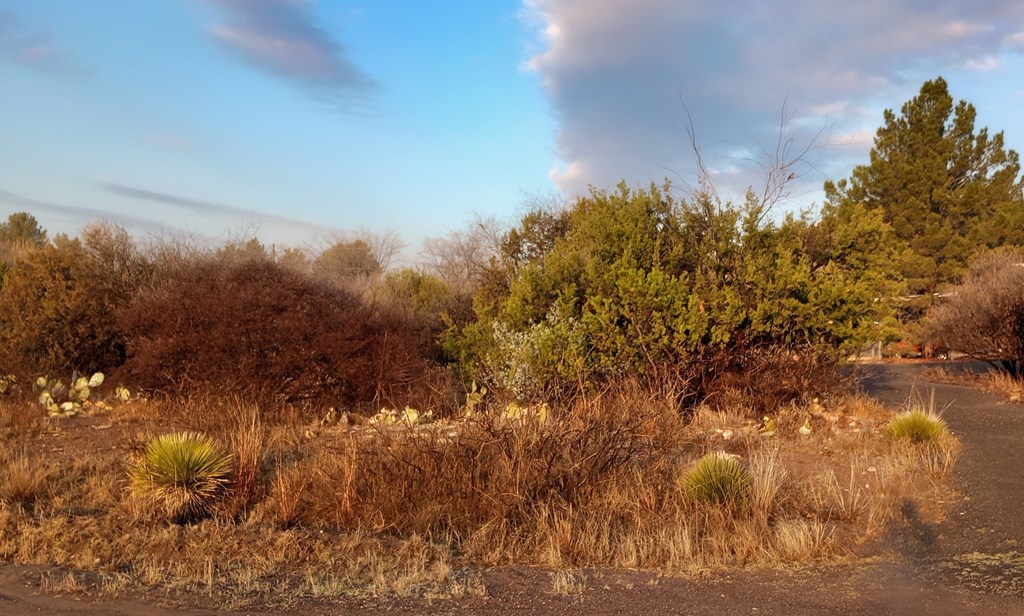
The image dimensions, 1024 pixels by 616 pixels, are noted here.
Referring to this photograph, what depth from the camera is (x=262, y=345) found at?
39.8ft

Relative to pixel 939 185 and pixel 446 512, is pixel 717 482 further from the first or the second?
pixel 939 185

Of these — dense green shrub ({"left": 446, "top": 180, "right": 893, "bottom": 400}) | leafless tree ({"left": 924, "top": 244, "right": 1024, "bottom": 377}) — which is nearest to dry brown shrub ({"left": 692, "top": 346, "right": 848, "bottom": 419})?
dense green shrub ({"left": 446, "top": 180, "right": 893, "bottom": 400})

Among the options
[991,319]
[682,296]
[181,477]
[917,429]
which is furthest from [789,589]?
[991,319]

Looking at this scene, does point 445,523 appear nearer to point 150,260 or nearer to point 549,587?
point 549,587

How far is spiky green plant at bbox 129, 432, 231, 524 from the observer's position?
7.12 m

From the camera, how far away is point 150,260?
54.3 feet

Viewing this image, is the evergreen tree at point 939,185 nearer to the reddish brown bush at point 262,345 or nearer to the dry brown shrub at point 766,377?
the dry brown shrub at point 766,377

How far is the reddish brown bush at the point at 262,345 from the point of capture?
11.9m

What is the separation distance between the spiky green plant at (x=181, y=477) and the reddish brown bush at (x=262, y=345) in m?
4.41

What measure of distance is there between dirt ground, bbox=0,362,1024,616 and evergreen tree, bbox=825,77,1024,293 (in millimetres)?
29265

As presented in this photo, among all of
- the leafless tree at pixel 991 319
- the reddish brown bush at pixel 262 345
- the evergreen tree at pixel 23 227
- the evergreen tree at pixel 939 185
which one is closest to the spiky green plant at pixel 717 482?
the reddish brown bush at pixel 262 345

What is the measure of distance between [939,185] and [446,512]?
108 feet

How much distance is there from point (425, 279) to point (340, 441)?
12.8 m

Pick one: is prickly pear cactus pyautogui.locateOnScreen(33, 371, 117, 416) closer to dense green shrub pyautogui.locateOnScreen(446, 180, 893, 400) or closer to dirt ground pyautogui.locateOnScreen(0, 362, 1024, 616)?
dense green shrub pyautogui.locateOnScreen(446, 180, 893, 400)
